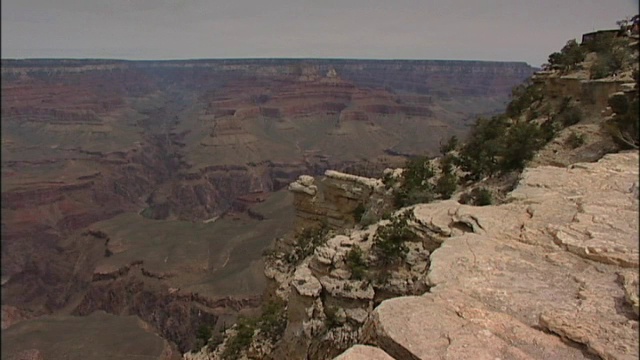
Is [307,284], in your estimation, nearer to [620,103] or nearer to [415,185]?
Result: [415,185]

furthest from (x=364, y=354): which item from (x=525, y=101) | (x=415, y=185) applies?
(x=525, y=101)

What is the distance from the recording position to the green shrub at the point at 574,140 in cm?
1734

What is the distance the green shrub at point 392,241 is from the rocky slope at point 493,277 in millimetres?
33

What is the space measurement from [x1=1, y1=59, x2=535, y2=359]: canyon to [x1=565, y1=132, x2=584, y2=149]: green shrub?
56.4 feet

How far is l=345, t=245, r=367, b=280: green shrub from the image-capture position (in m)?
11.8

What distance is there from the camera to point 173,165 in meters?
112

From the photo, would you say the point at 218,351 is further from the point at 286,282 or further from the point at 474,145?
the point at 474,145

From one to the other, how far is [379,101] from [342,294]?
126 metres

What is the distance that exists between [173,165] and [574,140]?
104m

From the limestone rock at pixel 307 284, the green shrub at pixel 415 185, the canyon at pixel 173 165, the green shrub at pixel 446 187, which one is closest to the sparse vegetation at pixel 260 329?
the limestone rock at pixel 307 284

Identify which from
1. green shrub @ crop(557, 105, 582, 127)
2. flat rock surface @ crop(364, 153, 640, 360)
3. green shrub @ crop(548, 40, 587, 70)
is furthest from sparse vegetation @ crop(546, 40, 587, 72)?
flat rock surface @ crop(364, 153, 640, 360)

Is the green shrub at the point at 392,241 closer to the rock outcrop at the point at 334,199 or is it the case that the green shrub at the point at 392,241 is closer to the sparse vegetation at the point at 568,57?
the rock outcrop at the point at 334,199

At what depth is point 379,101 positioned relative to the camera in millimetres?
133875

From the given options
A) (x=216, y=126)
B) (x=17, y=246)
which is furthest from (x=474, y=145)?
(x=216, y=126)
